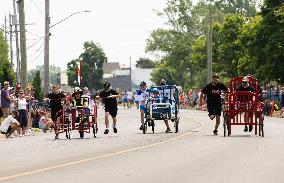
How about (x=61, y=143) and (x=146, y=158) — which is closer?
(x=146, y=158)

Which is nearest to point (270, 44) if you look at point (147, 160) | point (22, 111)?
point (22, 111)

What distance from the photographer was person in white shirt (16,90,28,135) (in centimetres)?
3011

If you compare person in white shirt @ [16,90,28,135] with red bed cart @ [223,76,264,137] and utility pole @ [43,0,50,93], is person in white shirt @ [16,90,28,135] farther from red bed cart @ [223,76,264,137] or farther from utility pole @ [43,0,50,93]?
utility pole @ [43,0,50,93]

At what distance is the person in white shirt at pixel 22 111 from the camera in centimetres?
3011

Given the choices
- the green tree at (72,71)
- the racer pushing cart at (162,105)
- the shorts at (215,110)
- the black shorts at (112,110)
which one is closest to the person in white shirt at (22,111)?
the black shorts at (112,110)

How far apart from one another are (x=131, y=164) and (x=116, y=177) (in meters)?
2.46

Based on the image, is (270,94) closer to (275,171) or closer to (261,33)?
(261,33)

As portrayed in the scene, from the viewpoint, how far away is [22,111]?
30.1 metres

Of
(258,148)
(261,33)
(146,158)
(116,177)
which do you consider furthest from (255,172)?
(261,33)

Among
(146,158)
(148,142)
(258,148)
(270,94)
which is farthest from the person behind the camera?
(270,94)


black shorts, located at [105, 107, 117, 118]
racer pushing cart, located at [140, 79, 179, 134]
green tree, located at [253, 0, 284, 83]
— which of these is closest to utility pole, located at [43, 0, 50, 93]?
black shorts, located at [105, 107, 117, 118]

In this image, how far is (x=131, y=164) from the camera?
15.6 m

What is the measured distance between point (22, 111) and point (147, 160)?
46.9ft

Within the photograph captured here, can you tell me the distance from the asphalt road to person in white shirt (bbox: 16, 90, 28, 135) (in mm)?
5180
